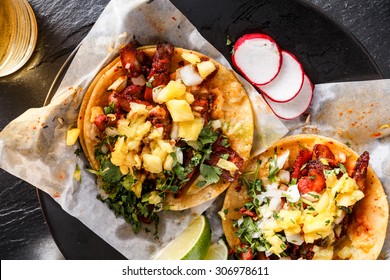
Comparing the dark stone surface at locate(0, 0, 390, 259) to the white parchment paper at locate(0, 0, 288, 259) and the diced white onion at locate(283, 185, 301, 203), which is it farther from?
the diced white onion at locate(283, 185, 301, 203)

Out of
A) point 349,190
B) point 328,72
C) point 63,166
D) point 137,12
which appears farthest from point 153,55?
point 349,190

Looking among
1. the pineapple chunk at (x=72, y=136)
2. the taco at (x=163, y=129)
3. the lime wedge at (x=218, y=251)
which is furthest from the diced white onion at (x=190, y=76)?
the lime wedge at (x=218, y=251)

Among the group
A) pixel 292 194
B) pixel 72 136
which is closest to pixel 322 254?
pixel 292 194

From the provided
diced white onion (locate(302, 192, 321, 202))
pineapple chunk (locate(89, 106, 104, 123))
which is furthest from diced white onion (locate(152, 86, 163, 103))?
diced white onion (locate(302, 192, 321, 202))

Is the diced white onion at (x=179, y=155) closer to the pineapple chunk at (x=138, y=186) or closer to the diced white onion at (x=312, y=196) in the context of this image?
the pineapple chunk at (x=138, y=186)

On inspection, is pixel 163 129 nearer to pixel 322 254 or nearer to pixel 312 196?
pixel 312 196

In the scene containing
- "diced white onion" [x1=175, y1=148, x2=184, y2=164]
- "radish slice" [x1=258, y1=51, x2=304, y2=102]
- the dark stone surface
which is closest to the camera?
"diced white onion" [x1=175, y1=148, x2=184, y2=164]
